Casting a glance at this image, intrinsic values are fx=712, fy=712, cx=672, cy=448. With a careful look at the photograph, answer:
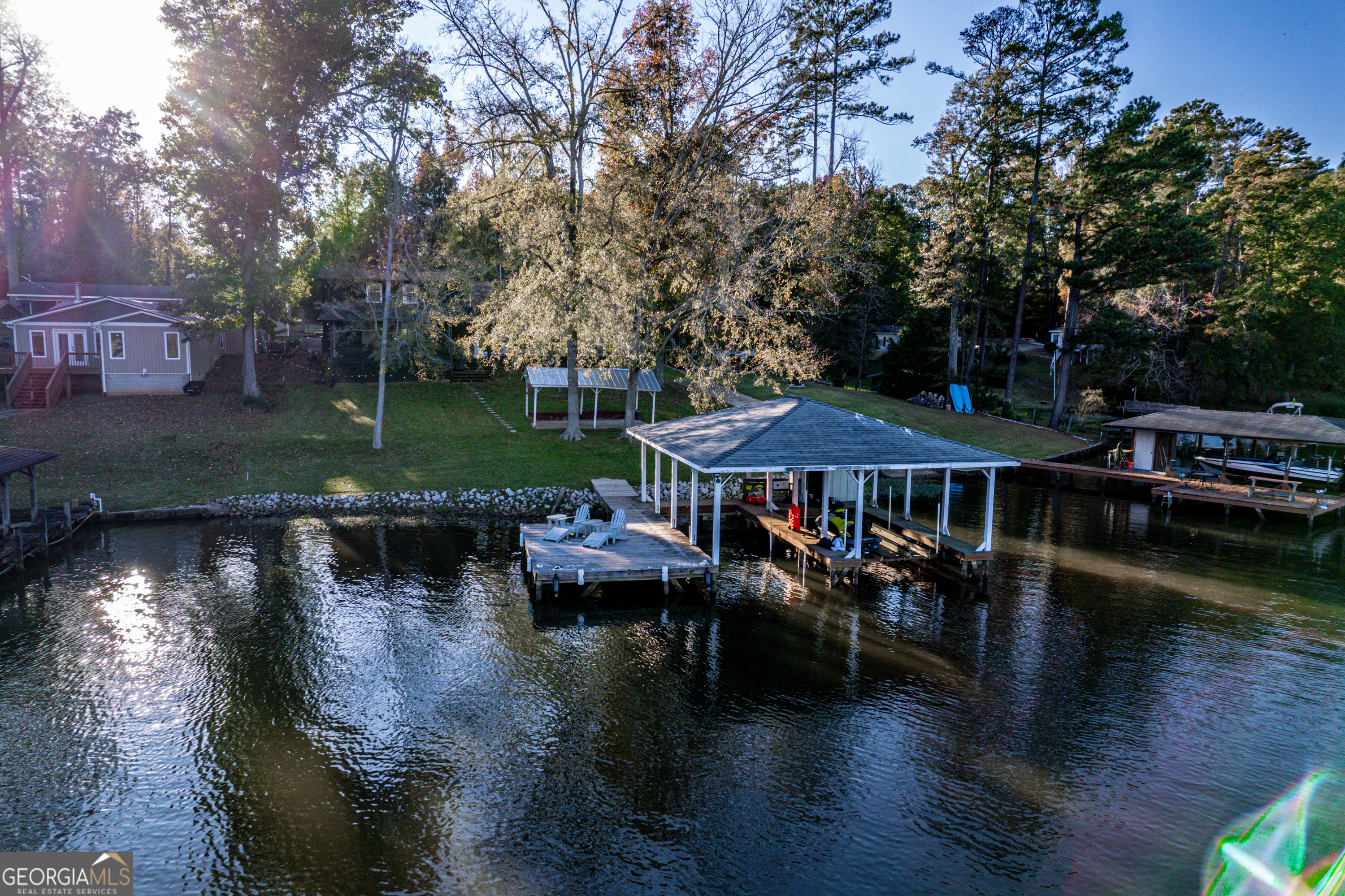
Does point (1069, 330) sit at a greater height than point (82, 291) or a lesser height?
lesser

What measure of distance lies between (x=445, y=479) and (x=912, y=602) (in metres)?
17.0

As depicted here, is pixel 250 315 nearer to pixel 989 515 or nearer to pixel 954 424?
pixel 989 515

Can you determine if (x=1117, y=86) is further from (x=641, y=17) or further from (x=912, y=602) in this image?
(x=912, y=602)

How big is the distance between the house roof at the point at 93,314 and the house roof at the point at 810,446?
27.9 meters

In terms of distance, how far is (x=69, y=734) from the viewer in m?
10.7

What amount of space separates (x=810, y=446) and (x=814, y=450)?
0.30m

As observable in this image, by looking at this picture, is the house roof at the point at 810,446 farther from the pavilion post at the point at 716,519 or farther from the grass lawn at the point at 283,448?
the grass lawn at the point at 283,448

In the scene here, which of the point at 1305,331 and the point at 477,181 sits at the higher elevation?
the point at 477,181

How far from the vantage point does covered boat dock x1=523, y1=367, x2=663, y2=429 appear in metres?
33.2

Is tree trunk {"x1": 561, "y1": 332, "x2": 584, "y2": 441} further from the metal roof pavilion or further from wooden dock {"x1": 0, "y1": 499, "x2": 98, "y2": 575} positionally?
wooden dock {"x1": 0, "y1": 499, "x2": 98, "y2": 575}

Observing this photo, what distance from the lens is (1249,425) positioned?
28.7 metres

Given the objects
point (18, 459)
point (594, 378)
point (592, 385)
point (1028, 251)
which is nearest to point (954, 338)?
point (1028, 251)

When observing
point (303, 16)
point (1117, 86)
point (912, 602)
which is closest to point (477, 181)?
Answer: point (303, 16)

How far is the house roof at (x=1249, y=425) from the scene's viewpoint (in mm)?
27297
